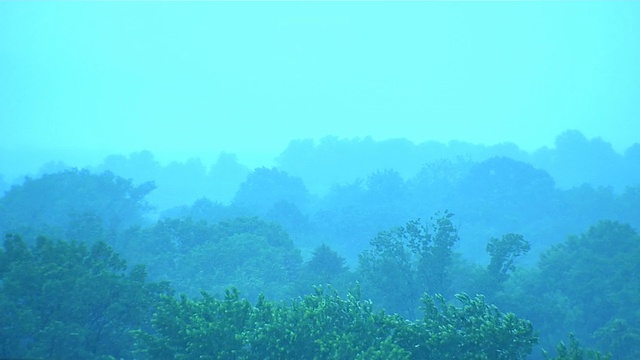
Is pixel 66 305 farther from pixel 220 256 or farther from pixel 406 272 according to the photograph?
pixel 220 256

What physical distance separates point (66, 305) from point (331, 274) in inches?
755

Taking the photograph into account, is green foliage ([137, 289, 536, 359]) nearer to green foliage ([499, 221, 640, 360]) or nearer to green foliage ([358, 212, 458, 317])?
green foliage ([358, 212, 458, 317])

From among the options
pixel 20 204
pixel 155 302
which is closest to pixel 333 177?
pixel 20 204

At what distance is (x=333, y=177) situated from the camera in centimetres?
11594

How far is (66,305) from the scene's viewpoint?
19.3 meters

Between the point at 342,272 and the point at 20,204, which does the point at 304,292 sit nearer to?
the point at 342,272

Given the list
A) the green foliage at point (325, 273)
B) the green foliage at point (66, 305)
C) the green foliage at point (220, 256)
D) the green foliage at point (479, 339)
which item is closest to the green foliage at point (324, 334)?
the green foliage at point (479, 339)

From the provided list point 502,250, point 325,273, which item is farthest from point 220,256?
point 502,250

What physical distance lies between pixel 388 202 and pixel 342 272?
3830 cm

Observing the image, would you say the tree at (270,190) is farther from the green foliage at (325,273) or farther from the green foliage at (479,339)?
the green foliage at (479,339)

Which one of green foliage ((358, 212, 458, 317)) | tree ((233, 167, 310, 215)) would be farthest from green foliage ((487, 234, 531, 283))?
tree ((233, 167, 310, 215))

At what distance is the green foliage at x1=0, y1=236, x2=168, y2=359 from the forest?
6 cm

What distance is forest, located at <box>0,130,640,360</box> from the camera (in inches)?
666

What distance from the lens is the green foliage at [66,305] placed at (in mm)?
17797
